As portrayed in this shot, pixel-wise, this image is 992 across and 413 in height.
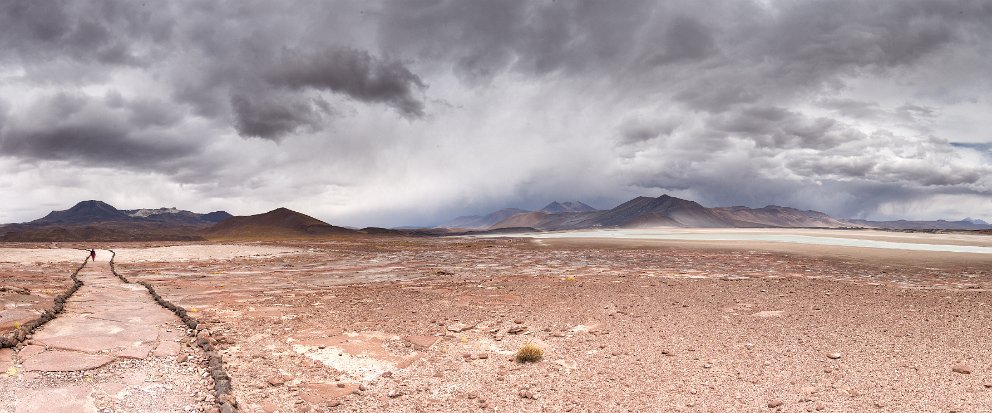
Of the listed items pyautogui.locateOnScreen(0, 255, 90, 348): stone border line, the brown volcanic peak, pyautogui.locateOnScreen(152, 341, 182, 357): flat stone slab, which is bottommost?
pyautogui.locateOnScreen(152, 341, 182, 357): flat stone slab

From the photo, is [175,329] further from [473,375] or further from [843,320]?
[843,320]

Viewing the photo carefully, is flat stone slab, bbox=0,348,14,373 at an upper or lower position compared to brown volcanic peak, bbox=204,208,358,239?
lower

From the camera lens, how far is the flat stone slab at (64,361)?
29.0ft

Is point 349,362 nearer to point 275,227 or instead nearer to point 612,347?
point 612,347

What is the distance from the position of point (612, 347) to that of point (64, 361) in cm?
1032

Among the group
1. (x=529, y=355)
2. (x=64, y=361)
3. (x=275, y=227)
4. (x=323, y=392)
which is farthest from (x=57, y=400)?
(x=275, y=227)

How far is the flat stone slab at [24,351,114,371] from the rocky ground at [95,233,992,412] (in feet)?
6.96

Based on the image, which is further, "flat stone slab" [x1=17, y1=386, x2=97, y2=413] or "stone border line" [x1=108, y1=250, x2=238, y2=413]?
"stone border line" [x1=108, y1=250, x2=238, y2=413]

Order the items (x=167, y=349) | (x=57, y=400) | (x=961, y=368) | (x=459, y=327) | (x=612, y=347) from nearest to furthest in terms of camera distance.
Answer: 1. (x=57, y=400)
2. (x=961, y=368)
3. (x=167, y=349)
4. (x=612, y=347)
5. (x=459, y=327)

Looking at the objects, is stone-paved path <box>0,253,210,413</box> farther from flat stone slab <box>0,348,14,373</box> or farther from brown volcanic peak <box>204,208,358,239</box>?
brown volcanic peak <box>204,208,358,239</box>

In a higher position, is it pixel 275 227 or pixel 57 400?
pixel 275 227

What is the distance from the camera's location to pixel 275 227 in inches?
6476

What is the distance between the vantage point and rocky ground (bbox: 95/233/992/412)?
7.95 metres

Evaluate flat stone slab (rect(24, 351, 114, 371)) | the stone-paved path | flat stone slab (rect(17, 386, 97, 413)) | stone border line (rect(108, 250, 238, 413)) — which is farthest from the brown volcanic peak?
flat stone slab (rect(17, 386, 97, 413))
